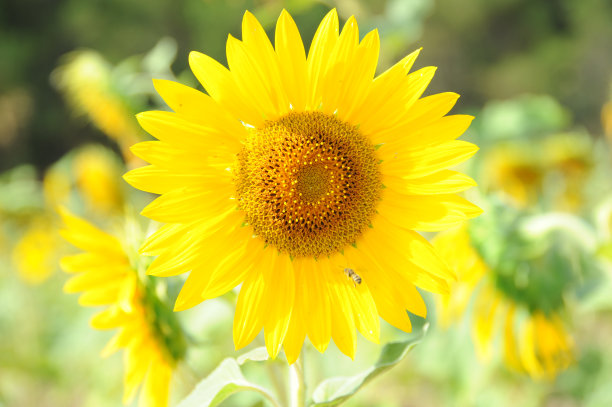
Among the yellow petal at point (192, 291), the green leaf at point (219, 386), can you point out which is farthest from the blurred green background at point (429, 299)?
the yellow petal at point (192, 291)

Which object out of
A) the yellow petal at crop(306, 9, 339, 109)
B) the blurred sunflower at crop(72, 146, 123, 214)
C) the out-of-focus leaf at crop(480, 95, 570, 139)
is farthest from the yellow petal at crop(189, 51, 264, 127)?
the blurred sunflower at crop(72, 146, 123, 214)

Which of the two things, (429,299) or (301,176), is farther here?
(429,299)

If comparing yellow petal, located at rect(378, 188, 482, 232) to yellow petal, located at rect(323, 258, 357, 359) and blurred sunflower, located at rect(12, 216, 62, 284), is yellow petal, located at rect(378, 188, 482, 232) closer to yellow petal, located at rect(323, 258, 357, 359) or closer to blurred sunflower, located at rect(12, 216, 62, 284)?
yellow petal, located at rect(323, 258, 357, 359)

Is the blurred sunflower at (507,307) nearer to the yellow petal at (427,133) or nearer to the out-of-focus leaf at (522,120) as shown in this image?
the yellow petal at (427,133)

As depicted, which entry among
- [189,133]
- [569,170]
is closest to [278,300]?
[189,133]

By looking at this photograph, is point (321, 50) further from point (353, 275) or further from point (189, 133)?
point (353, 275)

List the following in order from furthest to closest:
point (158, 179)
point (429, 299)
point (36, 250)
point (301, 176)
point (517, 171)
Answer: point (36, 250) < point (517, 171) < point (429, 299) < point (301, 176) < point (158, 179)
